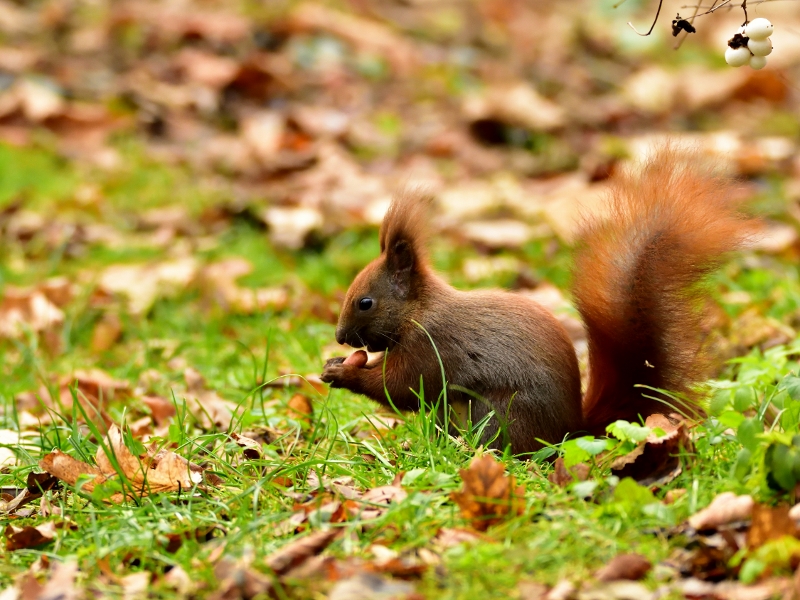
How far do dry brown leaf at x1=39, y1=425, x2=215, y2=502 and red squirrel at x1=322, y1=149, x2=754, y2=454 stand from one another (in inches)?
19.1

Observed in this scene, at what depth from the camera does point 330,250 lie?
4508 mm

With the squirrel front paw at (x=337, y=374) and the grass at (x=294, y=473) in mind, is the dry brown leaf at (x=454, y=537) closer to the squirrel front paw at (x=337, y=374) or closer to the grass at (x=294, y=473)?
the grass at (x=294, y=473)

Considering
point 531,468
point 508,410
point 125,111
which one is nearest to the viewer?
point 531,468

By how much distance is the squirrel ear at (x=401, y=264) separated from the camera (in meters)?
2.57

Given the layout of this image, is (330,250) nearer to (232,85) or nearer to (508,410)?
(508,410)

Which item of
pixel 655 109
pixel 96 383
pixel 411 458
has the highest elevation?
pixel 655 109

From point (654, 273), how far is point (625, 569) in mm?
826

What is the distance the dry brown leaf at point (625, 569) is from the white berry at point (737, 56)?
1042mm

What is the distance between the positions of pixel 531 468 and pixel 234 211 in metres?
3.26

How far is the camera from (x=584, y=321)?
2371mm

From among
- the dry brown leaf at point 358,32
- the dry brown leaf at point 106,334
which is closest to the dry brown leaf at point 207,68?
the dry brown leaf at point 358,32

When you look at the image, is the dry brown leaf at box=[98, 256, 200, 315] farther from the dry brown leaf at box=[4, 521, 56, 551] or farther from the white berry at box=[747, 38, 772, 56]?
the white berry at box=[747, 38, 772, 56]

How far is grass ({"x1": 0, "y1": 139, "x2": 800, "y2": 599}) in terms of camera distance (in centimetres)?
168

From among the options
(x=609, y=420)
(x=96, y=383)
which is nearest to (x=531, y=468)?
(x=609, y=420)
